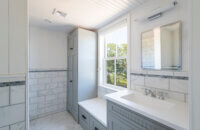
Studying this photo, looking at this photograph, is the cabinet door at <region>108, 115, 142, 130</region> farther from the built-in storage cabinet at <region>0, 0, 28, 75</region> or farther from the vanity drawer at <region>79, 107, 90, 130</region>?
the built-in storage cabinet at <region>0, 0, 28, 75</region>

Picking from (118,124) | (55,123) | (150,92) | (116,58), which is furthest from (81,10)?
(55,123)

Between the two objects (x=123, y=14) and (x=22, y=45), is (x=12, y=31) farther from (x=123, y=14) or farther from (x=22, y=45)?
(x=123, y=14)

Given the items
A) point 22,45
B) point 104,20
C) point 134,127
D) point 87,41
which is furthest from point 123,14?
point 134,127

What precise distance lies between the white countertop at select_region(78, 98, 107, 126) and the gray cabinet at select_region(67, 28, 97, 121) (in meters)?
0.25

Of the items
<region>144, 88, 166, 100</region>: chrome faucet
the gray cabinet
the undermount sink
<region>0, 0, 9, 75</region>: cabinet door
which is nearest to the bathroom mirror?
<region>144, 88, 166, 100</region>: chrome faucet

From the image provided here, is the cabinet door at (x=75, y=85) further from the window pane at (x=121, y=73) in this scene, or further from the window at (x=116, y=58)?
the window pane at (x=121, y=73)

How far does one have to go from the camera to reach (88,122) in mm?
1941

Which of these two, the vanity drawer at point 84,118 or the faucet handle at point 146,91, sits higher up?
the faucet handle at point 146,91

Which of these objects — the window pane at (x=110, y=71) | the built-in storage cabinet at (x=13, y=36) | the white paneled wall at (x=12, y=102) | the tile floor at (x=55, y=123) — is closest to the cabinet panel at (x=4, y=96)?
the white paneled wall at (x=12, y=102)

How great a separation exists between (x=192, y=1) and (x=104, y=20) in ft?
5.88

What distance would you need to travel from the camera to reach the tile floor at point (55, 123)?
215 cm

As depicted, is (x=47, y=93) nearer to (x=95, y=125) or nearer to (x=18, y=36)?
(x=95, y=125)

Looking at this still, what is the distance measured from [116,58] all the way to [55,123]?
2148 millimetres

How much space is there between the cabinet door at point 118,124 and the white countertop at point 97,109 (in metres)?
0.24
